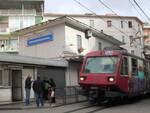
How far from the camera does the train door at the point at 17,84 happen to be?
85.8 ft

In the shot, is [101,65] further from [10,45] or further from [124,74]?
[10,45]

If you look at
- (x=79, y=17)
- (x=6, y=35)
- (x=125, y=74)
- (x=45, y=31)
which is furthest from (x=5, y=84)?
(x=79, y=17)

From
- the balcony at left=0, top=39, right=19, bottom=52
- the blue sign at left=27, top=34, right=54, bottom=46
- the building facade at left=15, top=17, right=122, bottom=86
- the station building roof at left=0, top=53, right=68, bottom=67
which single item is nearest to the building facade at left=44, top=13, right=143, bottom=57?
the balcony at left=0, top=39, right=19, bottom=52

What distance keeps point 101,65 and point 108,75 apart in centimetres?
108

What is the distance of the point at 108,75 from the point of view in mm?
22000

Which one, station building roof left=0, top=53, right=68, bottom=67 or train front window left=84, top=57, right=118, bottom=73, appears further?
station building roof left=0, top=53, right=68, bottom=67

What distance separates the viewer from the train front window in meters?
22.5

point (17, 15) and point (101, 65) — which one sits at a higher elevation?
point (17, 15)

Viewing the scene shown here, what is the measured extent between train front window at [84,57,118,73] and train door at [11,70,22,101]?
17.5 feet

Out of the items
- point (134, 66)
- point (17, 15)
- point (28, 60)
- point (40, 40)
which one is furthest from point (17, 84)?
point (17, 15)

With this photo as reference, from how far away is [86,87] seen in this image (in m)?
22.7

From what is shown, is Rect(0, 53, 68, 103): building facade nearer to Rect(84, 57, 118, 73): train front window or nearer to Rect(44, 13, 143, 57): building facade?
Rect(84, 57, 118, 73): train front window

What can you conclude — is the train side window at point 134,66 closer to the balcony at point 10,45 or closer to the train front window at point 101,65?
the train front window at point 101,65

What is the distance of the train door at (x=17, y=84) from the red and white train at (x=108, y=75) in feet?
17.1
